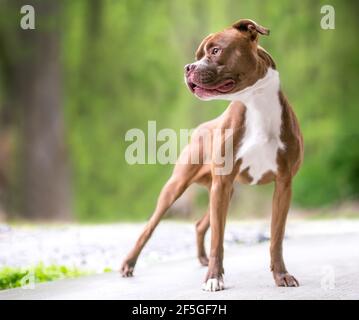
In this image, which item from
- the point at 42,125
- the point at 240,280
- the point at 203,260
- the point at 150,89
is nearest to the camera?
the point at 240,280

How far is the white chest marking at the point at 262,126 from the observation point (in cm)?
219

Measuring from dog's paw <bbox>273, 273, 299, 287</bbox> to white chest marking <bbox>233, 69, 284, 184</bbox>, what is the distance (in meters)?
0.38

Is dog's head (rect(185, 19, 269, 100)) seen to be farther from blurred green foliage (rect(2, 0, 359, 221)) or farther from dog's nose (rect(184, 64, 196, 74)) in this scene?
blurred green foliage (rect(2, 0, 359, 221))

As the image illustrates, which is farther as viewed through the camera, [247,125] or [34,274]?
[34,274]

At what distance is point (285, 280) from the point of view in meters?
2.24

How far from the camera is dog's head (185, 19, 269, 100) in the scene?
209cm

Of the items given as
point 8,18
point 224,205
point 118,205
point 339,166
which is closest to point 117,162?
point 118,205

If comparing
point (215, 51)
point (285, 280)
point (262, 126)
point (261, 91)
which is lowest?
point (285, 280)

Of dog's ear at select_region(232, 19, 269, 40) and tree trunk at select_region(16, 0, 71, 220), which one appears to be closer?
dog's ear at select_region(232, 19, 269, 40)

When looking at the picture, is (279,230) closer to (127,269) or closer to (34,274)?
(127,269)

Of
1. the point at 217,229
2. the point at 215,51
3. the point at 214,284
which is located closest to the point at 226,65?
the point at 215,51

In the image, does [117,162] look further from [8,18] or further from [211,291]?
[211,291]

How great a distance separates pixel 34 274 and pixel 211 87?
4.36 ft

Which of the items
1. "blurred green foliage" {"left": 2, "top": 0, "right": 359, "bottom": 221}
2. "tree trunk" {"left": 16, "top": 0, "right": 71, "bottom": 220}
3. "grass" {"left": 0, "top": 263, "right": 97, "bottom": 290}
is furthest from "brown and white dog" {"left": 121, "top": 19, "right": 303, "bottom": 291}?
"blurred green foliage" {"left": 2, "top": 0, "right": 359, "bottom": 221}
